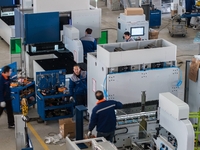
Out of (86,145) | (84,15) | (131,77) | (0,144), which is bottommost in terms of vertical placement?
(0,144)

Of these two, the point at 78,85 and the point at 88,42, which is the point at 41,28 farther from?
the point at 78,85

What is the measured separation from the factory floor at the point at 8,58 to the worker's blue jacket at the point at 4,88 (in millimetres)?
712

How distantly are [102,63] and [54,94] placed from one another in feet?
5.96

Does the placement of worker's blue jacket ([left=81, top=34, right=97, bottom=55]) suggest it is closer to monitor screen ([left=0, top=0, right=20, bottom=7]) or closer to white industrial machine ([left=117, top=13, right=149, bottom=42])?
white industrial machine ([left=117, top=13, right=149, bottom=42])

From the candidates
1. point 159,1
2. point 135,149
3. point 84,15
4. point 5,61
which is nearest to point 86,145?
point 135,149

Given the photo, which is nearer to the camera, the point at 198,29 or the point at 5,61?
the point at 5,61

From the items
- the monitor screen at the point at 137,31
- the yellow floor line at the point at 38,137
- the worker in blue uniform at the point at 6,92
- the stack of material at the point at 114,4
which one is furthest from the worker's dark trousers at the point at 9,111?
the stack of material at the point at 114,4

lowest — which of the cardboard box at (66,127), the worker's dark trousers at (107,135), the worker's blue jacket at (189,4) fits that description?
the cardboard box at (66,127)

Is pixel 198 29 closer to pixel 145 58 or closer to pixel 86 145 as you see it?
pixel 145 58

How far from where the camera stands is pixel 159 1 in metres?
20.1

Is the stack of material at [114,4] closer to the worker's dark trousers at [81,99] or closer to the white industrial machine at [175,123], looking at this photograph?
the worker's dark trousers at [81,99]

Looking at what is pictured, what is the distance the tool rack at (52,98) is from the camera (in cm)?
1009

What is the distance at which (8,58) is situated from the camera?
48.2 feet

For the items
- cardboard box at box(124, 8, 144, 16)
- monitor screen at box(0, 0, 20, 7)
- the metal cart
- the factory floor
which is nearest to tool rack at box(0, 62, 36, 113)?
the factory floor
